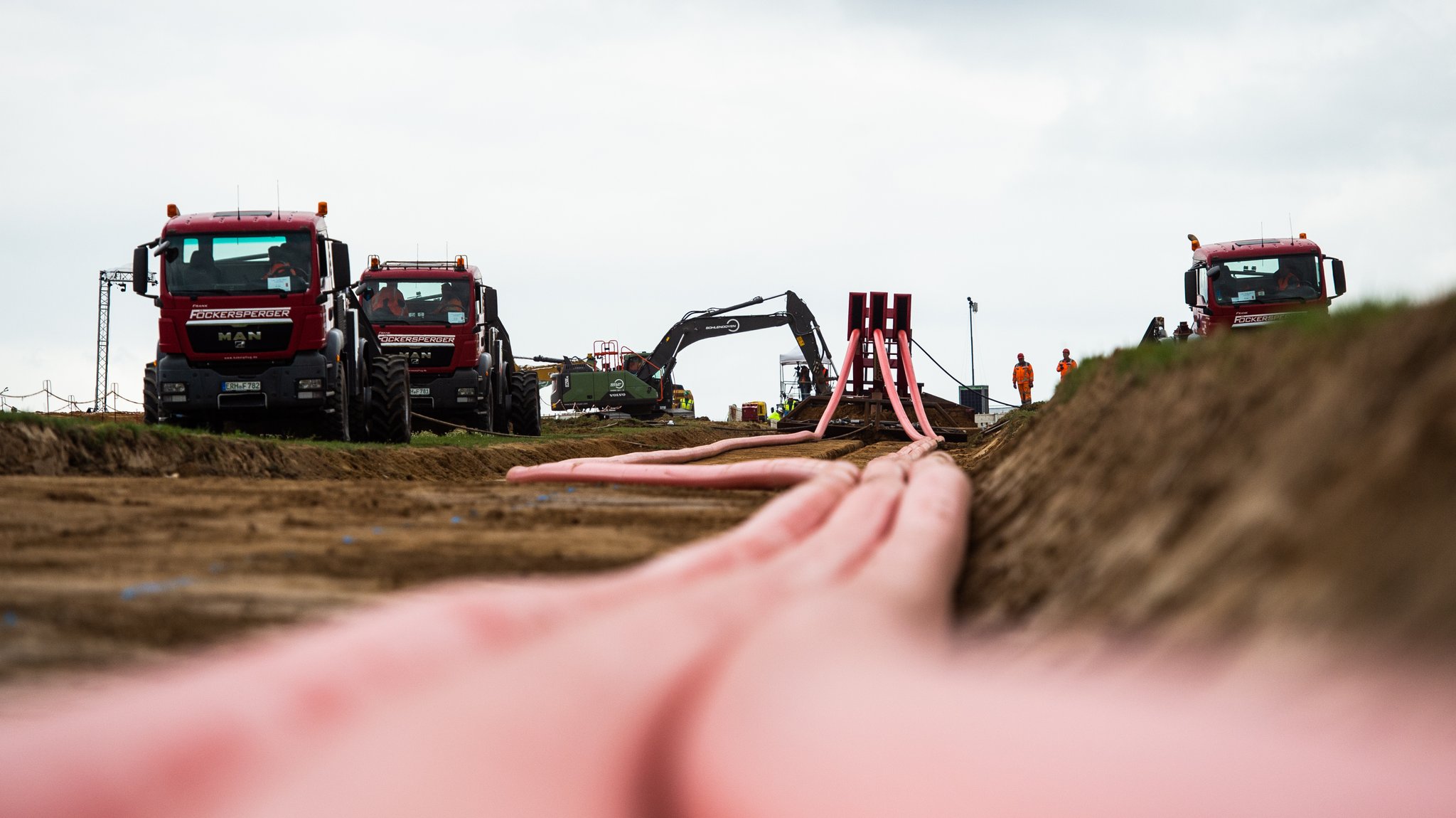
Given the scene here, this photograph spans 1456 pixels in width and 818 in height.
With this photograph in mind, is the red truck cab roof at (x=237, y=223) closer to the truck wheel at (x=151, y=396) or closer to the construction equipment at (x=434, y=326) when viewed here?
the truck wheel at (x=151, y=396)

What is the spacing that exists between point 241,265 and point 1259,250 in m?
13.8

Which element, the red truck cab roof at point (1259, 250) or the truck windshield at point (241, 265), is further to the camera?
the red truck cab roof at point (1259, 250)

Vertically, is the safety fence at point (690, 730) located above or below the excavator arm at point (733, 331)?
below

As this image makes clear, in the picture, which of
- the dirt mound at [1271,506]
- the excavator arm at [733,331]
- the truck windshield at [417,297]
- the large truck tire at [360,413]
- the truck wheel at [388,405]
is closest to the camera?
the dirt mound at [1271,506]

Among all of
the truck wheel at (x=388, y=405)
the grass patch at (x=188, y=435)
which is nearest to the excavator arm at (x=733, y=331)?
the grass patch at (x=188, y=435)

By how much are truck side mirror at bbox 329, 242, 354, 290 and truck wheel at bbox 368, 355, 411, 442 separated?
188cm

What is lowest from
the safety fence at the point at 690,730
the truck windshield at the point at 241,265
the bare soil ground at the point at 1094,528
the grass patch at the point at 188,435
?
the safety fence at the point at 690,730

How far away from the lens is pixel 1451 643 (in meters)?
1.80

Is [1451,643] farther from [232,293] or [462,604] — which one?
[232,293]

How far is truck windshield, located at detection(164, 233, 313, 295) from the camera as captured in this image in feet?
44.3

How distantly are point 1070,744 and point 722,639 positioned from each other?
0.98 metres

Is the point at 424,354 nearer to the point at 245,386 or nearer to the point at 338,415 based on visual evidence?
the point at 338,415

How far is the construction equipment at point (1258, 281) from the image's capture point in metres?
18.0

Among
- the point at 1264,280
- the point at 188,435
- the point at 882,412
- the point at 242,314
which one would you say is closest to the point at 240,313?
the point at 242,314
